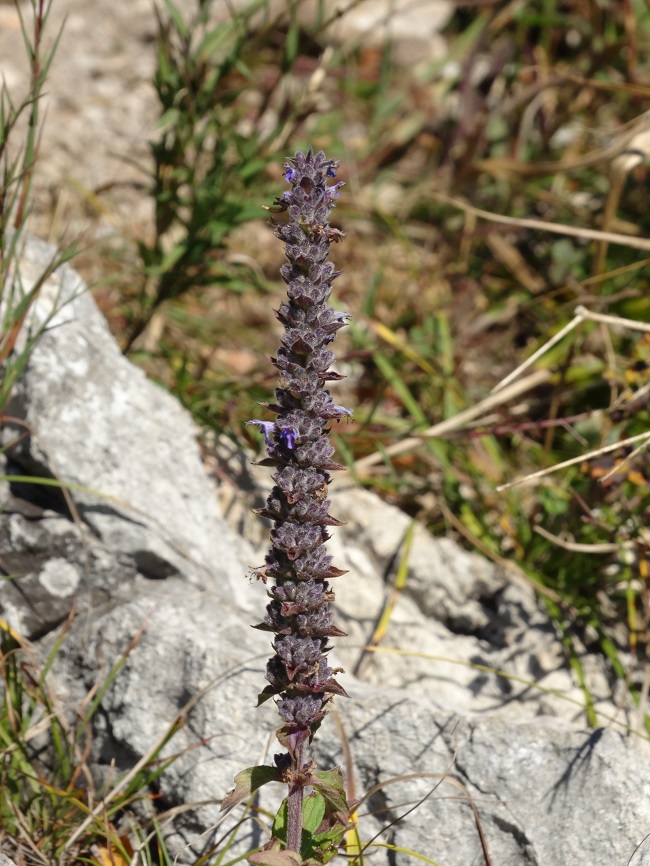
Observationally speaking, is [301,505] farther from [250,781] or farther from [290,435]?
[250,781]

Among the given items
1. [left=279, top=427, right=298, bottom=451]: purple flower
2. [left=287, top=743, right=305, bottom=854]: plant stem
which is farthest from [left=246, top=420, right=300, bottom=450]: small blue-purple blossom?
[left=287, top=743, right=305, bottom=854]: plant stem

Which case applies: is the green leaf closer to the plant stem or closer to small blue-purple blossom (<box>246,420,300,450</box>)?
the plant stem

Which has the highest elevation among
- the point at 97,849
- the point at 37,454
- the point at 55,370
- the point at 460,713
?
the point at 55,370

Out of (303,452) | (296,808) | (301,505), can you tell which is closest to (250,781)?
(296,808)

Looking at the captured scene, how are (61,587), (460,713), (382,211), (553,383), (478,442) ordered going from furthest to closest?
(382,211), (553,383), (478,442), (61,587), (460,713)

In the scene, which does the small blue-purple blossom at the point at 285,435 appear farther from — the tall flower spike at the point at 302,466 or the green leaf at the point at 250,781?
the green leaf at the point at 250,781

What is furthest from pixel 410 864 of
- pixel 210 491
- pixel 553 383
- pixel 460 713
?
pixel 553 383

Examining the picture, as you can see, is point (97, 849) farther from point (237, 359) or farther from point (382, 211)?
point (382, 211)
